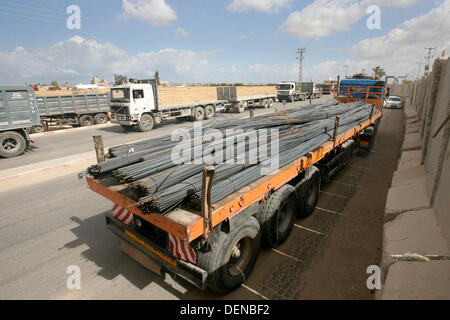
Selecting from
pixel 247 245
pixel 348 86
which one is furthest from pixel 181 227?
pixel 348 86

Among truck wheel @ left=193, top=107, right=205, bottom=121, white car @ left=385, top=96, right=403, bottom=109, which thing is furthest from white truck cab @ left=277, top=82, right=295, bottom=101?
truck wheel @ left=193, top=107, right=205, bottom=121

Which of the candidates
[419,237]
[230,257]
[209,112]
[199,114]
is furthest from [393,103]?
[230,257]

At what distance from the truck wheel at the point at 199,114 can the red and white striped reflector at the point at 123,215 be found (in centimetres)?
1589

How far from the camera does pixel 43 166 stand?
351 inches

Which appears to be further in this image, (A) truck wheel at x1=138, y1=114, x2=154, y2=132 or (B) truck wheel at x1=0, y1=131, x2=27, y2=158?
(A) truck wheel at x1=138, y1=114, x2=154, y2=132

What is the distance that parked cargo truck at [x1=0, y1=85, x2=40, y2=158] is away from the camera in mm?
10195

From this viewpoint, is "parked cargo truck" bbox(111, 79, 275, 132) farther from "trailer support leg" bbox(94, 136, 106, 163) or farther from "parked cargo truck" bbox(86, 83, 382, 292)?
"parked cargo truck" bbox(86, 83, 382, 292)

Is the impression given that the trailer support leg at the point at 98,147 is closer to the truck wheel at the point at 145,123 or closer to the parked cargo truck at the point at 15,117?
the parked cargo truck at the point at 15,117

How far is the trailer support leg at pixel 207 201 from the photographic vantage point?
98.3 inches

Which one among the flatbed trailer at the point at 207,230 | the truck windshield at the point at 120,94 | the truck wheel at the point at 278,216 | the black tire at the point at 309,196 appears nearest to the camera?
the flatbed trailer at the point at 207,230

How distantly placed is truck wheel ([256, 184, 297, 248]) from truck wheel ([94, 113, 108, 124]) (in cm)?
1745

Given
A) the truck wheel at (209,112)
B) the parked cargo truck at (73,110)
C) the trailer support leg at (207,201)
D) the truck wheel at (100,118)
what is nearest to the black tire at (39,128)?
the parked cargo truck at (73,110)

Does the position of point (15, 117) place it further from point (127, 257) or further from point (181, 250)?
point (181, 250)

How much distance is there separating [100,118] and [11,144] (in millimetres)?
8059
